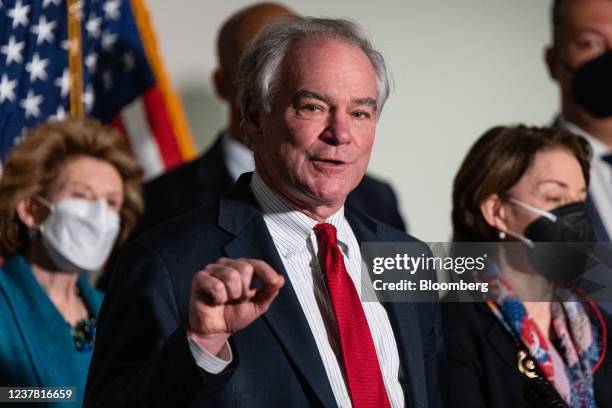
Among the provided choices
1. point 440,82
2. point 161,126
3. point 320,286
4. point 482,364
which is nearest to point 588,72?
point 440,82

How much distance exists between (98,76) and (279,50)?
7.62ft

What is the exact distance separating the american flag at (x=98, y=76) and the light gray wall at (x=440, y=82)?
3.07ft

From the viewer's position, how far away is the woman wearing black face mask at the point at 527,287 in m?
2.84

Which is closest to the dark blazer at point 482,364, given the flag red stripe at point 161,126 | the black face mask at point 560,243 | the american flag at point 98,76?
the black face mask at point 560,243

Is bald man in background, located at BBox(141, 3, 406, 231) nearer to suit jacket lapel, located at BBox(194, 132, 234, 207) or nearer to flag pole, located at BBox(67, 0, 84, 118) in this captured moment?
suit jacket lapel, located at BBox(194, 132, 234, 207)

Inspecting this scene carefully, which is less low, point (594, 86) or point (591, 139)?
point (594, 86)

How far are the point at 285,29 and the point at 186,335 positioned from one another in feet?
2.48

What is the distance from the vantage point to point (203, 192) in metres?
4.11

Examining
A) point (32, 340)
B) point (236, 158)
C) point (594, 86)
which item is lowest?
point (32, 340)

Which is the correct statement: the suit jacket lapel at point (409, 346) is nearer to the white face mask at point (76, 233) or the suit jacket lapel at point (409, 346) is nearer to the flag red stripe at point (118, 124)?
the white face mask at point (76, 233)

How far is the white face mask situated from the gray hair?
3.68 feet

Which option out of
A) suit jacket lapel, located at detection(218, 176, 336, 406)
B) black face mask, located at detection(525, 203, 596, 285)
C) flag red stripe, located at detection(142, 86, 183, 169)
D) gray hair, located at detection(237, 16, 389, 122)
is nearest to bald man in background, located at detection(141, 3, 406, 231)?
flag red stripe, located at detection(142, 86, 183, 169)

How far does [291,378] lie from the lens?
82.5 inches

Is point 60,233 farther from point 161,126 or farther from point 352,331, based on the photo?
point 161,126
